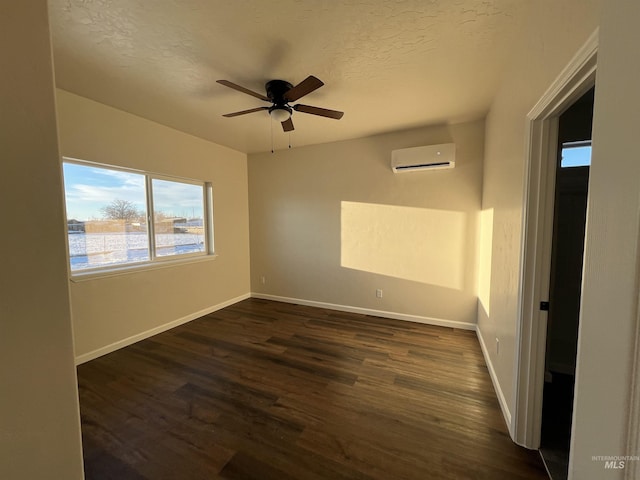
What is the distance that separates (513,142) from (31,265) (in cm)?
263

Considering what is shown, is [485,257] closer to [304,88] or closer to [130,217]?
[304,88]

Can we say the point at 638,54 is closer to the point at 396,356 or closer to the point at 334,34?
the point at 334,34

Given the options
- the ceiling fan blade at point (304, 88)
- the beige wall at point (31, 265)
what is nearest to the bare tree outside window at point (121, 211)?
the ceiling fan blade at point (304, 88)

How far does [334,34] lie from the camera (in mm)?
1642

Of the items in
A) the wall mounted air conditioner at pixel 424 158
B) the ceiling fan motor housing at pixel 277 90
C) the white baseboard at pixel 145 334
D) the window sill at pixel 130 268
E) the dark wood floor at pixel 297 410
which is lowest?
the dark wood floor at pixel 297 410

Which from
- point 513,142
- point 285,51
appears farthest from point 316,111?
point 513,142

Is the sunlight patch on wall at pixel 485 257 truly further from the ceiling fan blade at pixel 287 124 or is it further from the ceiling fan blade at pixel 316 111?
the ceiling fan blade at pixel 287 124

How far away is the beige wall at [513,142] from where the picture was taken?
111 centimetres

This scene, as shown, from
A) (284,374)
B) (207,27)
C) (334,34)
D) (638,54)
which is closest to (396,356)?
(284,374)

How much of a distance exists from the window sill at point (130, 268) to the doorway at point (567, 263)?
396cm

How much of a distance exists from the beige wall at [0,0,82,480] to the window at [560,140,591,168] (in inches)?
120

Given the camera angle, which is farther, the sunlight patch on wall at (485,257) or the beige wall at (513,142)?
the sunlight patch on wall at (485,257)

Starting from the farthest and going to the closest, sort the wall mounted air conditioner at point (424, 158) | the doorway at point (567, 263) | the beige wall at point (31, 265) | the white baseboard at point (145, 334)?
the wall mounted air conditioner at point (424, 158)
the white baseboard at point (145, 334)
the doorway at point (567, 263)
the beige wall at point (31, 265)

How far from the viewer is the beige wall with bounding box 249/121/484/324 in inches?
127
